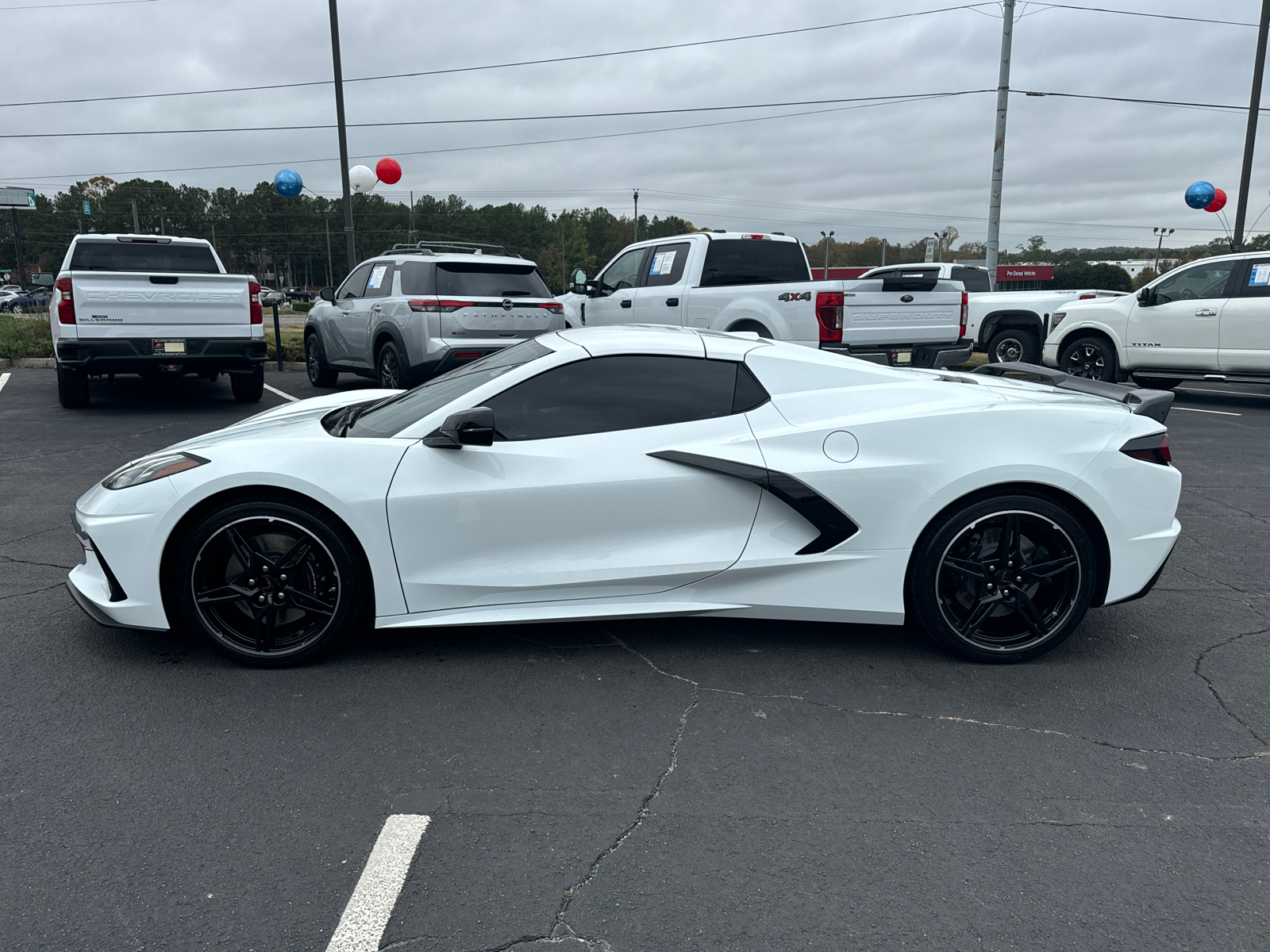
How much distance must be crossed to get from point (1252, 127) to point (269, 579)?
2691 cm

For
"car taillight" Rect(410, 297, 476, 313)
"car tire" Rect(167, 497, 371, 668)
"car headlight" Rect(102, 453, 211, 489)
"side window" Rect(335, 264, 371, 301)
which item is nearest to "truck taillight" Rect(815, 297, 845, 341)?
"car taillight" Rect(410, 297, 476, 313)

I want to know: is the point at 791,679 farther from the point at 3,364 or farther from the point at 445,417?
the point at 3,364

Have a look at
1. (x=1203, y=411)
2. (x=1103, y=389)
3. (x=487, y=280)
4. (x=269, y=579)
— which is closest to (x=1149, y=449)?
(x=1103, y=389)

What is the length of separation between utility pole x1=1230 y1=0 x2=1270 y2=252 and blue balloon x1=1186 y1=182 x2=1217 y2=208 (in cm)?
65

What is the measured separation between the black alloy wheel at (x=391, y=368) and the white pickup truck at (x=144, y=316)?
143cm

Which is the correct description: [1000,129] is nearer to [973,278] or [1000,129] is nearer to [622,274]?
[973,278]

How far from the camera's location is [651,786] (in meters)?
2.96

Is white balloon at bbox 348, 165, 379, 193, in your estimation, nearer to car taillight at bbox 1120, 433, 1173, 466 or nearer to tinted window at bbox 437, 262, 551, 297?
tinted window at bbox 437, 262, 551, 297

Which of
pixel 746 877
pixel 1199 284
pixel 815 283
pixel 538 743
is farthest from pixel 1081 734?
pixel 1199 284

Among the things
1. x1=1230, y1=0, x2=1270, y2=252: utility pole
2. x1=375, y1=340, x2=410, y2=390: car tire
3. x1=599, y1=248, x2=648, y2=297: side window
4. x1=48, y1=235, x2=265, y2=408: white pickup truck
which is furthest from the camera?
x1=1230, y1=0, x2=1270, y2=252: utility pole

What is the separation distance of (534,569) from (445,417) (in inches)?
28.7

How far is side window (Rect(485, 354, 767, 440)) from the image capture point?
3.89 m

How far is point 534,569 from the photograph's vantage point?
376 centimetres

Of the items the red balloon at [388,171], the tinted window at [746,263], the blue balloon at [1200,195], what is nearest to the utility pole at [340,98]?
the red balloon at [388,171]
